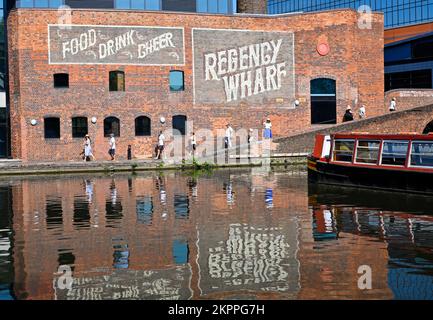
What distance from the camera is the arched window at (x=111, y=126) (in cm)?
3362

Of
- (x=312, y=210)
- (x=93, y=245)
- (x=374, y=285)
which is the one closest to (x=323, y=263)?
(x=374, y=285)

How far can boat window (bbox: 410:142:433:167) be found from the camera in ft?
65.6

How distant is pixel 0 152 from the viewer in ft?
112

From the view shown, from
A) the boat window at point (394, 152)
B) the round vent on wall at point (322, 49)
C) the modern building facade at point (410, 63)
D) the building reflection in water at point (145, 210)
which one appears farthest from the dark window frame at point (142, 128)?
the modern building facade at point (410, 63)

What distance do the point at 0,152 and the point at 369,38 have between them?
1801 centimetres

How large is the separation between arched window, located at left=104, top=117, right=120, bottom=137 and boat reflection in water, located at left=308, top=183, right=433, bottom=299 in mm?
13603

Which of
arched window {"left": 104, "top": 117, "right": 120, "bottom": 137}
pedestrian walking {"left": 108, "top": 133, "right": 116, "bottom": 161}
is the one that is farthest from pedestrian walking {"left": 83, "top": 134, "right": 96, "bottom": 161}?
arched window {"left": 104, "top": 117, "right": 120, "bottom": 137}

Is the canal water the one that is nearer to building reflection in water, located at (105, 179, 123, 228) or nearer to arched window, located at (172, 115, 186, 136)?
building reflection in water, located at (105, 179, 123, 228)

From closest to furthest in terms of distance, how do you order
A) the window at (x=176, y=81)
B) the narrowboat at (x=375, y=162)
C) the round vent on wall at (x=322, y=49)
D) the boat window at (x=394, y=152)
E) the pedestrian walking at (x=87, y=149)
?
the narrowboat at (x=375, y=162)
the boat window at (x=394, y=152)
the pedestrian walking at (x=87, y=149)
the window at (x=176, y=81)
the round vent on wall at (x=322, y=49)

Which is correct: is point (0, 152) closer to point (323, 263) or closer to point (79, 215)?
point (79, 215)

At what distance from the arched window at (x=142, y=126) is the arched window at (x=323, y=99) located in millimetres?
8069

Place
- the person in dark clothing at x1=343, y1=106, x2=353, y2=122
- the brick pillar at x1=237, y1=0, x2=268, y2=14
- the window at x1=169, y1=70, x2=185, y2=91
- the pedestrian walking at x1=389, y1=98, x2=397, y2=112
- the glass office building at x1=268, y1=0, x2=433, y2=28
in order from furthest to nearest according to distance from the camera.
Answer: the glass office building at x1=268, y1=0, x2=433, y2=28, the brick pillar at x1=237, y1=0, x2=268, y2=14, the pedestrian walking at x1=389, y1=98, x2=397, y2=112, the person in dark clothing at x1=343, y1=106, x2=353, y2=122, the window at x1=169, y1=70, x2=185, y2=91

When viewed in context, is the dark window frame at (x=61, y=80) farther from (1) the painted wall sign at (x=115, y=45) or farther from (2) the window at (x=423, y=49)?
(2) the window at (x=423, y=49)

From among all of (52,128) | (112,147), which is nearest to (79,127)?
(52,128)
